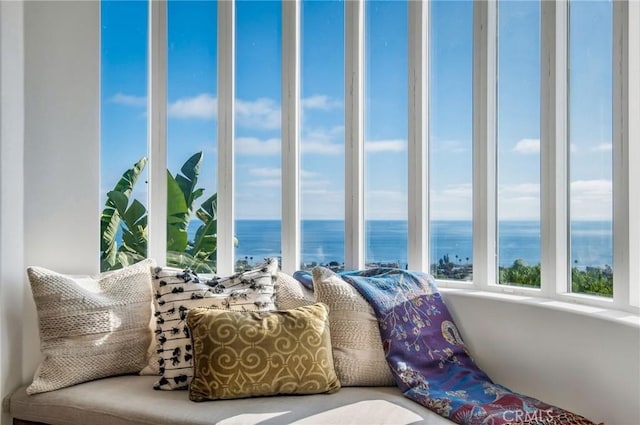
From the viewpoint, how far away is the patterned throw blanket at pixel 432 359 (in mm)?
1935

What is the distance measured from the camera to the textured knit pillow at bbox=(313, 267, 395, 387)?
231 centimetres

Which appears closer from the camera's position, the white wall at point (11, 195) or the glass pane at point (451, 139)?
the white wall at point (11, 195)

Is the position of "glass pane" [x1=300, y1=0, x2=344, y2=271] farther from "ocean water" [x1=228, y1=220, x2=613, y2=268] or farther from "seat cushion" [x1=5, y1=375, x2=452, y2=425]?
"seat cushion" [x1=5, y1=375, x2=452, y2=425]

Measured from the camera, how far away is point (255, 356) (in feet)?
6.95

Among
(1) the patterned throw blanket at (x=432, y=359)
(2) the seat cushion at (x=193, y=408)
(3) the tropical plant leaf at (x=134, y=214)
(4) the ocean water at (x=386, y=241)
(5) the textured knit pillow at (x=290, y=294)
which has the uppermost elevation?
(3) the tropical plant leaf at (x=134, y=214)

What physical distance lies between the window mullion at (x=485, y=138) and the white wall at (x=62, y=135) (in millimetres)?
1882

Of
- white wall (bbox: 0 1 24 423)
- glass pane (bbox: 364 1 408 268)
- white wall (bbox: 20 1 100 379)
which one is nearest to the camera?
white wall (bbox: 0 1 24 423)

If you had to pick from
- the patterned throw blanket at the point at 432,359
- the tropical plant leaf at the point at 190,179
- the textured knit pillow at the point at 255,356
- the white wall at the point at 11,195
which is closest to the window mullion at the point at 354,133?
the patterned throw blanket at the point at 432,359

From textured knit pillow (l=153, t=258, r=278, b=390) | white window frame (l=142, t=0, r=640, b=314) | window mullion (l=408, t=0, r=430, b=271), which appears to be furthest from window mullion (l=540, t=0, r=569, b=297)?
textured knit pillow (l=153, t=258, r=278, b=390)

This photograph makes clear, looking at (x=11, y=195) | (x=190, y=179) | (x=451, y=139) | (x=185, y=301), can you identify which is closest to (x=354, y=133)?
(x=451, y=139)

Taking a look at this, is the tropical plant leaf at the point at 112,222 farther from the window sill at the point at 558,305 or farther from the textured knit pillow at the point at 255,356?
the window sill at the point at 558,305

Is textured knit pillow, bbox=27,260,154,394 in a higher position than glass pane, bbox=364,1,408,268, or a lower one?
lower

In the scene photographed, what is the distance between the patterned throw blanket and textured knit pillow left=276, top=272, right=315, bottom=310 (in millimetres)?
202

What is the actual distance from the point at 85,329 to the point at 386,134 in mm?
1704
